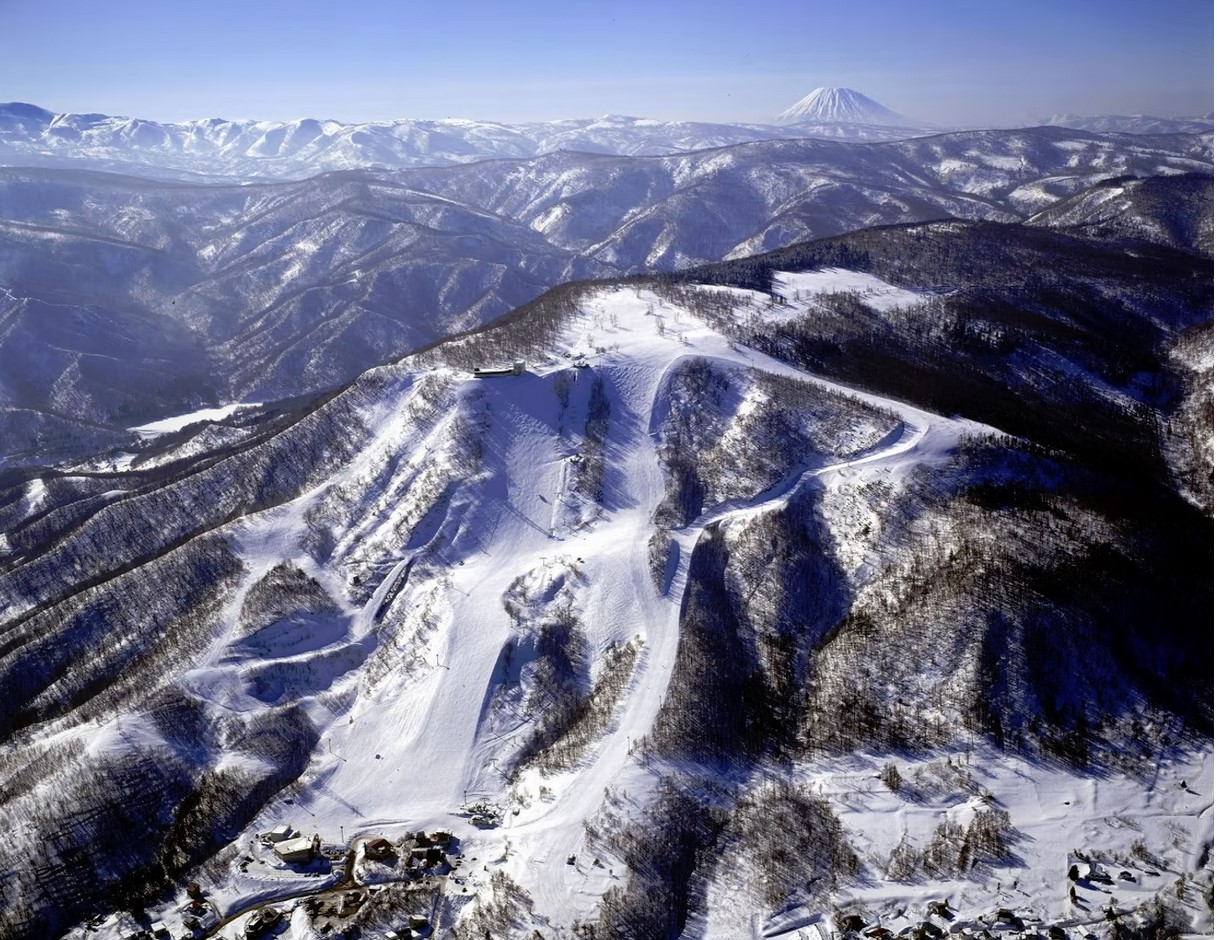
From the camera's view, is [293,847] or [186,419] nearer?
[293,847]

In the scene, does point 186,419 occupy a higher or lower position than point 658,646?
lower

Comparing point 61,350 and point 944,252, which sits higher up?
point 944,252

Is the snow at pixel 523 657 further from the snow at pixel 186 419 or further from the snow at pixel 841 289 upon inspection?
the snow at pixel 186 419

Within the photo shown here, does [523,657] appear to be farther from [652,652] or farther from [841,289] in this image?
[841,289]

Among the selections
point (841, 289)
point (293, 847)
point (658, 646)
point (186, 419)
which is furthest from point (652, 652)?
point (186, 419)

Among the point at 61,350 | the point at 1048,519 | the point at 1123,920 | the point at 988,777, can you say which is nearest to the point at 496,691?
the point at 988,777

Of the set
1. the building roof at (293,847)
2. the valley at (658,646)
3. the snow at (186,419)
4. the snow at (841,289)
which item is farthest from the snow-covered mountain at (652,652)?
the snow at (186,419)

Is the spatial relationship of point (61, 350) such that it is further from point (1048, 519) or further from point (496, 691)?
point (1048, 519)

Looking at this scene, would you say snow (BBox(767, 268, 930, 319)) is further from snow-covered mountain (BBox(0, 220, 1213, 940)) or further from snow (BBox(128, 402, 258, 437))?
snow (BBox(128, 402, 258, 437))

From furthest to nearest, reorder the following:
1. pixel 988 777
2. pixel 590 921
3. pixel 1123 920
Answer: pixel 988 777
pixel 590 921
pixel 1123 920
